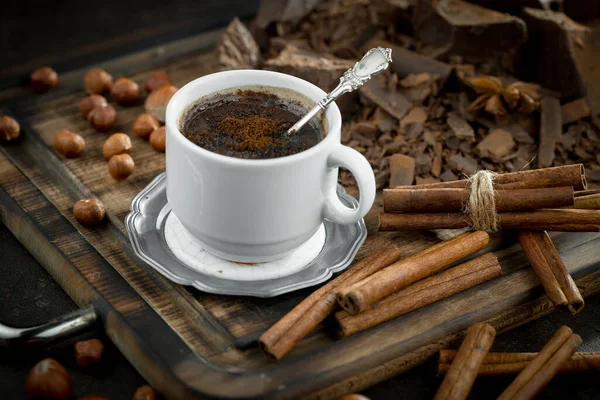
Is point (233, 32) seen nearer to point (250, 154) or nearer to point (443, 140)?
point (443, 140)

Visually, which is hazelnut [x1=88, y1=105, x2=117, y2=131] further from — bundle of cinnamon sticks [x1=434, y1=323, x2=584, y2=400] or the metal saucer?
bundle of cinnamon sticks [x1=434, y1=323, x2=584, y2=400]

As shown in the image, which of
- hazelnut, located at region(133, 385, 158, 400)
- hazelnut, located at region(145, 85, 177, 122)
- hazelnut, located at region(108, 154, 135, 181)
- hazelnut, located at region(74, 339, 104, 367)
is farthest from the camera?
hazelnut, located at region(145, 85, 177, 122)

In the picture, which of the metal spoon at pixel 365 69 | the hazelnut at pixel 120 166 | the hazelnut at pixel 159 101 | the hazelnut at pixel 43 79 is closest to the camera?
the metal spoon at pixel 365 69

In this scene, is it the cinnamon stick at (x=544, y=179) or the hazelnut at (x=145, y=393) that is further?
the cinnamon stick at (x=544, y=179)

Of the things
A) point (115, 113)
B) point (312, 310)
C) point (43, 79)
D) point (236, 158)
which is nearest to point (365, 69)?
point (236, 158)

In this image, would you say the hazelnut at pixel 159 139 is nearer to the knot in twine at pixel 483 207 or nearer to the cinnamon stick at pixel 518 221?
the cinnamon stick at pixel 518 221

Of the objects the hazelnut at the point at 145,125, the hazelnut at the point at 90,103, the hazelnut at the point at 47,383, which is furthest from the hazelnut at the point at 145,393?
the hazelnut at the point at 90,103

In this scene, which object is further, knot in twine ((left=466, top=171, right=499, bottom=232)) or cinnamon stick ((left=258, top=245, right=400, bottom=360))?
knot in twine ((left=466, top=171, right=499, bottom=232))

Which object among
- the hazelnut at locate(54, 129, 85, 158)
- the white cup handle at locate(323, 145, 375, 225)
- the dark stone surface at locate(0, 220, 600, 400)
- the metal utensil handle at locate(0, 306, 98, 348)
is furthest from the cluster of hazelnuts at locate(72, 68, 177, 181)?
the white cup handle at locate(323, 145, 375, 225)

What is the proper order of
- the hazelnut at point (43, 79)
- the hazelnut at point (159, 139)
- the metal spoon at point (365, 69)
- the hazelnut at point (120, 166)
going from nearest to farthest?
1. the metal spoon at point (365, 69)
2. the hazelnut at point (120, 166)
3. the hazelnut at point (159, 139)
4. the hazelnut at point (43, 79)
